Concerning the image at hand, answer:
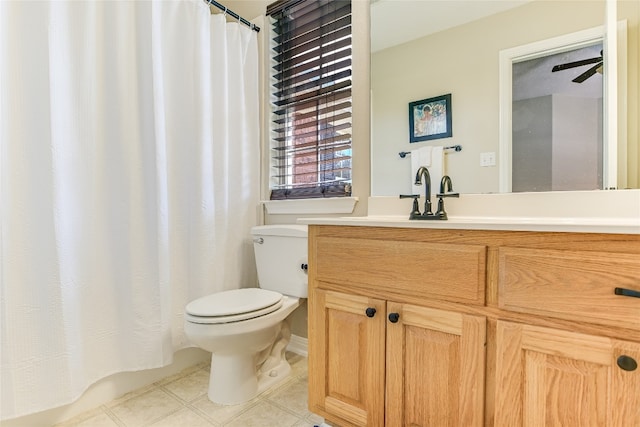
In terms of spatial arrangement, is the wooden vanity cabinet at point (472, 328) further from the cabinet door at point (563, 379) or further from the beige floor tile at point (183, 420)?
the beige floor tile at point (183, 420)

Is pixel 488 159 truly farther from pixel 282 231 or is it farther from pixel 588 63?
pixel 282 231

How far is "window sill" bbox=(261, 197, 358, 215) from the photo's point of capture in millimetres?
1706

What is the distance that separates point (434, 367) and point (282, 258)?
98 centimetres

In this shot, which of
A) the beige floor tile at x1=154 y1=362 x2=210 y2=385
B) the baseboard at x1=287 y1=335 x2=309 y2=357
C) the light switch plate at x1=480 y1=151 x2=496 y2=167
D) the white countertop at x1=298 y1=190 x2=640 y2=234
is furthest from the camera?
the baseboard at x1=287 y1=335 x2=309 y2=357

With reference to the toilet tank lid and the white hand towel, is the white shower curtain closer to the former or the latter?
the toilet tank lid

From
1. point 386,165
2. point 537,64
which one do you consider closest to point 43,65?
point 386,165

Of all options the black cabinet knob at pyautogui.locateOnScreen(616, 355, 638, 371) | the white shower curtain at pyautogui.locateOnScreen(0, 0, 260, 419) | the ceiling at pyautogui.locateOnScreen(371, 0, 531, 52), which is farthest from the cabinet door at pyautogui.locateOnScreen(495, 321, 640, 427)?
the white shower curtain at pyautogui.locateOnScreen(0, 0, 260, 419)

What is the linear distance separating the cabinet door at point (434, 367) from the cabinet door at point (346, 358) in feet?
0.15

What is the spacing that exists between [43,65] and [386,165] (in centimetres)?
144

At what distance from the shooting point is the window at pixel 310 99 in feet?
5.83

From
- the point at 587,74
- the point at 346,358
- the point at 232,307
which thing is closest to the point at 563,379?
the point at 346,358

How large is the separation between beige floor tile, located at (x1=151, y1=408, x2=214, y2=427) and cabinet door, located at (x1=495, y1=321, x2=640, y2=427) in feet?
3.67

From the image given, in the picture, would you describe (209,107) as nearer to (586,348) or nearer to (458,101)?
(458,101)

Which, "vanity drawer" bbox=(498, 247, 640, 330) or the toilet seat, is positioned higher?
"vanity drawer" bbox=(498, 247, 640, 330)
